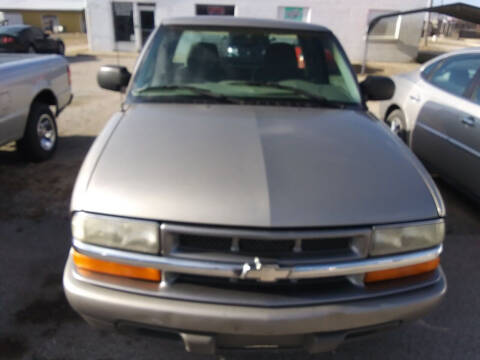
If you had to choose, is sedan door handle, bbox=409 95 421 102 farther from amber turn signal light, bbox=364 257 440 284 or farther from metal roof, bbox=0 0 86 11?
metal roof, bbox=0 0 86 11

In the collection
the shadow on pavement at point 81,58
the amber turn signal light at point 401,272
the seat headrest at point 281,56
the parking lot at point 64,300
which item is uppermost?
the seat headrest at point 281,56

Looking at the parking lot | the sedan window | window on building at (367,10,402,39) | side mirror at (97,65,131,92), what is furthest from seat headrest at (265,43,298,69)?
window on building at (367,10,402,39)

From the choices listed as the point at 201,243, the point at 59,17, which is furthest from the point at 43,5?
the point at 201,243

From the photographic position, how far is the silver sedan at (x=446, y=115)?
4152 mm

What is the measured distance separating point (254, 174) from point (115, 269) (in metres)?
0.79

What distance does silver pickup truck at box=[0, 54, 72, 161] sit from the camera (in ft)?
15.3

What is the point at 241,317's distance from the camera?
180 centimetres

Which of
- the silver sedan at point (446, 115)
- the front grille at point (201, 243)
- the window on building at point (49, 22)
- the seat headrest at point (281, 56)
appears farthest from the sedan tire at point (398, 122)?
the window on building at point (49, 22)

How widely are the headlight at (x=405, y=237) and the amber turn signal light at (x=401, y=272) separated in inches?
4.0

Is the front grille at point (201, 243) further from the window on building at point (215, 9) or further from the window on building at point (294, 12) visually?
the window on building at point (215, 9)

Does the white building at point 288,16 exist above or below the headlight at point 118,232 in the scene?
above

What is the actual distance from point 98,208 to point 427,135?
414cm

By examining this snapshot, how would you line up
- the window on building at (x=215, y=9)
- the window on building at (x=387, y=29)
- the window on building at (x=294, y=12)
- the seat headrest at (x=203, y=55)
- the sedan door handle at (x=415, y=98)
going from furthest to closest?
the window on building at (x=387, y=29) < the window on building at (x=215, y=9) < the window on building at (x=294, y=12) < the sedan door handle at (x=415, y=98) < the seat headrest at (x=203, y=55)

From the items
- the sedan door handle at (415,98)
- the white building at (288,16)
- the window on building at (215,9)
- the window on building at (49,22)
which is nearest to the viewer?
the sedan door handle at (415,98)
